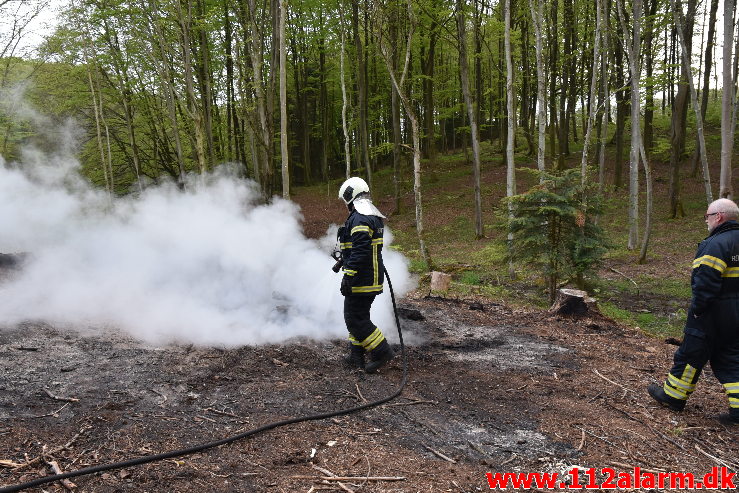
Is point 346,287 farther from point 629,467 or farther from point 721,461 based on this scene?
point 721,461

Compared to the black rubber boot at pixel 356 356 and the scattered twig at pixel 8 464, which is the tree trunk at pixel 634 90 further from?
the scattered twig at pixel 8 464

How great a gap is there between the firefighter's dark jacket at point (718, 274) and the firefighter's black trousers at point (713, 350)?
0.13 ft

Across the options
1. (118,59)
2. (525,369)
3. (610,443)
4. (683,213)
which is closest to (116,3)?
(118,59)

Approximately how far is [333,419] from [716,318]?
367 centimetres

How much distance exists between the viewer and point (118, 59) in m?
20.0

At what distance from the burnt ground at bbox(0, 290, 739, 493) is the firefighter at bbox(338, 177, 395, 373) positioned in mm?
257

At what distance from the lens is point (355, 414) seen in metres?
4.18

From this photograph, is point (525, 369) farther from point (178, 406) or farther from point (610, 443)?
point (178, 406)

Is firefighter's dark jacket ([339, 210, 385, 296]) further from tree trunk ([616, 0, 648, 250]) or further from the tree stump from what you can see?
tree trunk ([616, 0, 648, 250])

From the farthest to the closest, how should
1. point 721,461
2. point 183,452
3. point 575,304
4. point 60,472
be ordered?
point 575,304, point 721,461, point 183,452, point 60,472

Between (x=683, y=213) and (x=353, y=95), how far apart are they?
62.7 ft

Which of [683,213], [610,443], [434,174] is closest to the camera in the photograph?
[610,443]

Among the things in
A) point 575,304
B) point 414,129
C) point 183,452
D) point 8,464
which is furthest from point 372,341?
point 414,129

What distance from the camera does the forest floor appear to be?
3174 mm
